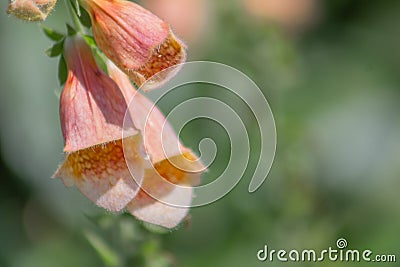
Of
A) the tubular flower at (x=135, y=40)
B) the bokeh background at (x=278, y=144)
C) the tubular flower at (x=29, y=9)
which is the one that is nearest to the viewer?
the tubular flower at (x=29, y=9)

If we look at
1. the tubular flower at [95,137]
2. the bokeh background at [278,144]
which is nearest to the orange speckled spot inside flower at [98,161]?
the tubular flower at [95,137]


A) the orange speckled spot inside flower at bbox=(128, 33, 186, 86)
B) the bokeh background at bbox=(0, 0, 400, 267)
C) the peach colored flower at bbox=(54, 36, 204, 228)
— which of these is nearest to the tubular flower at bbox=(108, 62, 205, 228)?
the peach colored flower at bbox=(54, 36, 204, 228)

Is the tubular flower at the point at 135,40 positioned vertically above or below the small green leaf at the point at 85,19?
below

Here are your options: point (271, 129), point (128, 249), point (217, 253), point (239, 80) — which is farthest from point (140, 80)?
point (239, 80)

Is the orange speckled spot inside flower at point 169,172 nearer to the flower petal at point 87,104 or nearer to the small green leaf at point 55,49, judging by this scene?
the flower petal at point 87,104

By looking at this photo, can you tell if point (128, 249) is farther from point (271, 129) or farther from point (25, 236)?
point (25, 236)

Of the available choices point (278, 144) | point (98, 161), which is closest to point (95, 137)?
point (98, 161)
